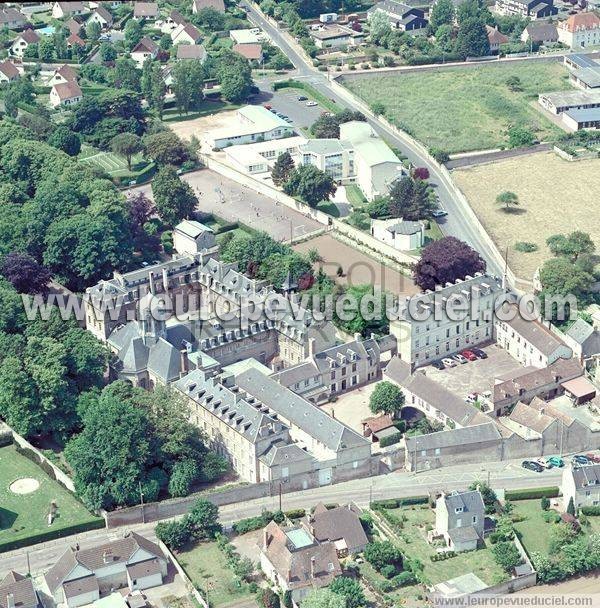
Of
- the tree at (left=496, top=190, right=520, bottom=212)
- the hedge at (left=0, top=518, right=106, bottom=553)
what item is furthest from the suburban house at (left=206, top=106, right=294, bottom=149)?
the hedge at (left=0, top=518, right=106, bottom=553)

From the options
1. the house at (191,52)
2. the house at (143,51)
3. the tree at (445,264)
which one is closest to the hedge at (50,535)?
the tree at (445,264)

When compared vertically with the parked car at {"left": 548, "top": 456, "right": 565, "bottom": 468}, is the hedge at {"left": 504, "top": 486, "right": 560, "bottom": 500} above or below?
above

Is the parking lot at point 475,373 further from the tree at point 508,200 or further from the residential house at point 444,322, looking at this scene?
the tree at point 508,200

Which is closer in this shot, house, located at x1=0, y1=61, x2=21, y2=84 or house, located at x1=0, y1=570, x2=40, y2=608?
house, located at x1=0, y1=570, x2=40, y2=608

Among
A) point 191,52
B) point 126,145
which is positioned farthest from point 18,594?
point 191,52

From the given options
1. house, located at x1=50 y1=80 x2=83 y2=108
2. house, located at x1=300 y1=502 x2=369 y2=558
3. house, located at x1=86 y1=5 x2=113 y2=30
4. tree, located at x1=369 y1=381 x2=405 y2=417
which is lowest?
house, located at x1=300 y1=502 x2=369 y2=558

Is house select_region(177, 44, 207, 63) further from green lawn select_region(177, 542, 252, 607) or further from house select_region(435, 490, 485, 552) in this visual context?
house select_region(435, 490, 485, 552)
